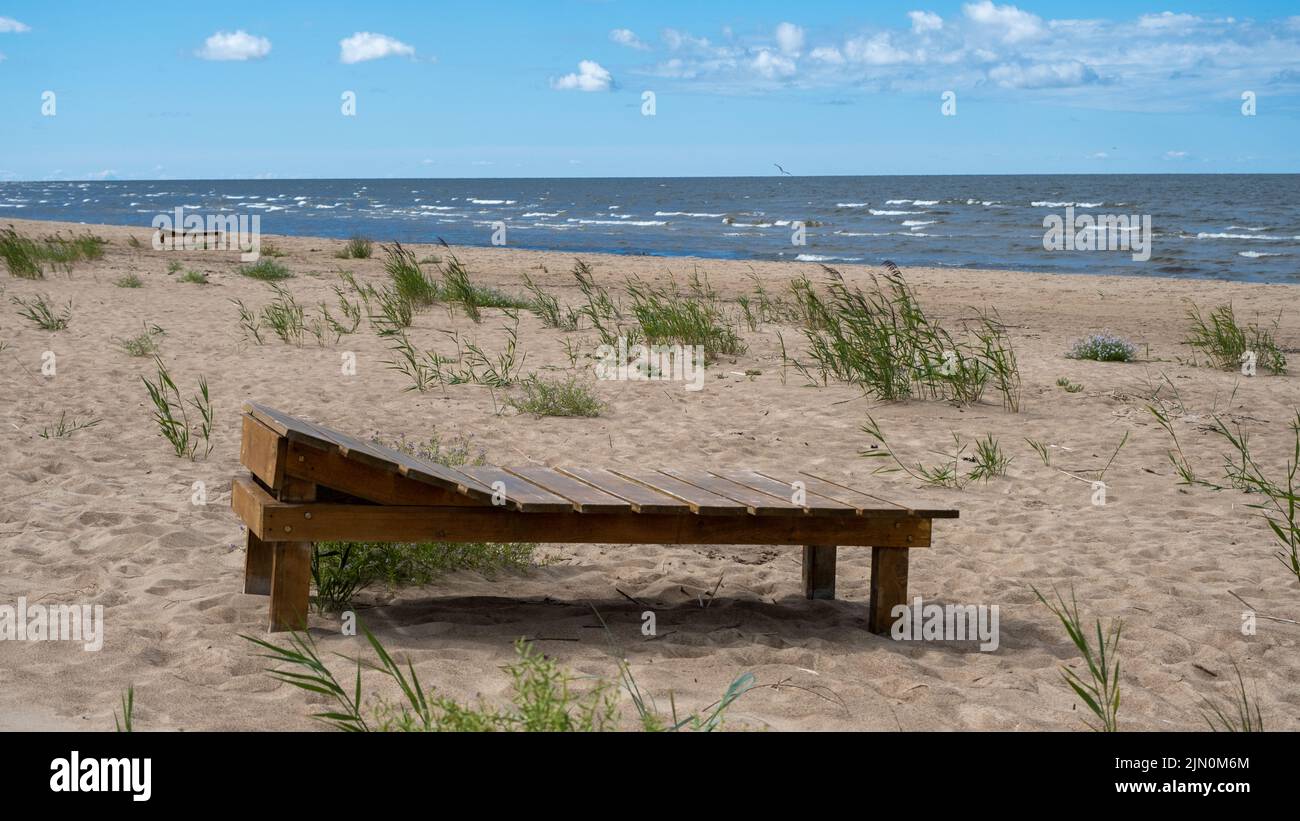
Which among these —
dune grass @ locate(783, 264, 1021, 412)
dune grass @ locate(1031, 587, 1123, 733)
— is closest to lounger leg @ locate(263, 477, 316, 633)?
dune grass @ locate(1031, 587, 1123, 733)

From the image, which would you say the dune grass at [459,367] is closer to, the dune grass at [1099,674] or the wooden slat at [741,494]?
the wooden slat at [741,494]

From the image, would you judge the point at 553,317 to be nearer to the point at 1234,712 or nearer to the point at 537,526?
the point at 537,526

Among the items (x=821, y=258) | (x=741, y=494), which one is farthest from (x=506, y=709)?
(x=821, y=258)

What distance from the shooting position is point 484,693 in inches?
125

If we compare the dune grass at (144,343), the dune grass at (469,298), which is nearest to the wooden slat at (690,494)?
the dune grass at (144,343)

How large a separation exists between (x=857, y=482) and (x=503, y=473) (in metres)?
2.31

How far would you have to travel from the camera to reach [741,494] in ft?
13.1

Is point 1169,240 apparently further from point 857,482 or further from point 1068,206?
point 857,482

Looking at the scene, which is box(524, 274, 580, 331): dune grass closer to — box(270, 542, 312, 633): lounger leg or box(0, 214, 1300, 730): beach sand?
box(0, 214, 1300, 730): beach sand

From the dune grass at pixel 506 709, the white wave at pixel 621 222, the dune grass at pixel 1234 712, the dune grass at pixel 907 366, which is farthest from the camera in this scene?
the white wave at pixel 621 222

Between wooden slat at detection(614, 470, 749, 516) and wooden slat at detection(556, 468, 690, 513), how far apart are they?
0.03 metres

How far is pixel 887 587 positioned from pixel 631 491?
943 millimetres

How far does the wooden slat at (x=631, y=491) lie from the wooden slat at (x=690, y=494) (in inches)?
1.4

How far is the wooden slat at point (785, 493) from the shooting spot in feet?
12.4
